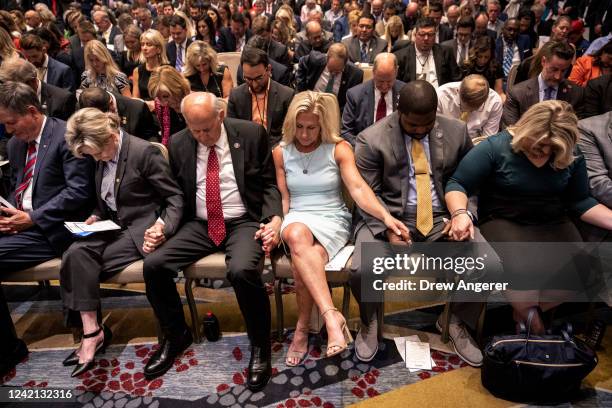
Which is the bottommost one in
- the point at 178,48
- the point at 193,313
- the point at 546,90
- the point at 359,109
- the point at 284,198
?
the point at 193,313

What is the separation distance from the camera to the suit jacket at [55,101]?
3.57m

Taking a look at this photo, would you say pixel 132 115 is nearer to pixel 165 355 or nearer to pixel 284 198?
pixel 284 198

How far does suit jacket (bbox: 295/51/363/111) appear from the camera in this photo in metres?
4.60

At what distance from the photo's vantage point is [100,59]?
4180mm

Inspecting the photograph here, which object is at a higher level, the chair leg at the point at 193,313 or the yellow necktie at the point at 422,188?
the yellow necktie at the point at 422,188

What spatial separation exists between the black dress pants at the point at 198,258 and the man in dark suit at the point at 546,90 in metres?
2.39

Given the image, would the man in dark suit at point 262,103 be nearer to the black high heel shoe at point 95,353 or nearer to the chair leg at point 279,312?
the chair leg at point 279,312

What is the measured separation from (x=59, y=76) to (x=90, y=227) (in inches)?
101

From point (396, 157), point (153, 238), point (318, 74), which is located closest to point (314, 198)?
point (396, 157)

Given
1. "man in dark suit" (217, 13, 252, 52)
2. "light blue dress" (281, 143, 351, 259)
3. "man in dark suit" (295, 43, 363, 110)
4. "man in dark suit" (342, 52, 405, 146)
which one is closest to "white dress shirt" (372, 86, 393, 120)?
"man in dark suit" (342, 52, 405, 146)

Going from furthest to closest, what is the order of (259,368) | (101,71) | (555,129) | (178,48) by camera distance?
(178,48)
(101,71)
(259,368)
(555,129)

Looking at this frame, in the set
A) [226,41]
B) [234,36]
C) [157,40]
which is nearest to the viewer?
[157,40]

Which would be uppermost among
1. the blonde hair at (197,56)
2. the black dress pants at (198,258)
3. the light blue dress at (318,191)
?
the blonde hair at (197,56)

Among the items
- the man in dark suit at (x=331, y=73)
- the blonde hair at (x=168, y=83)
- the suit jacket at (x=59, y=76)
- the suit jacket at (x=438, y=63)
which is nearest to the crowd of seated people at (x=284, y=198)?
the blonde hair at (x=168, y=83)
